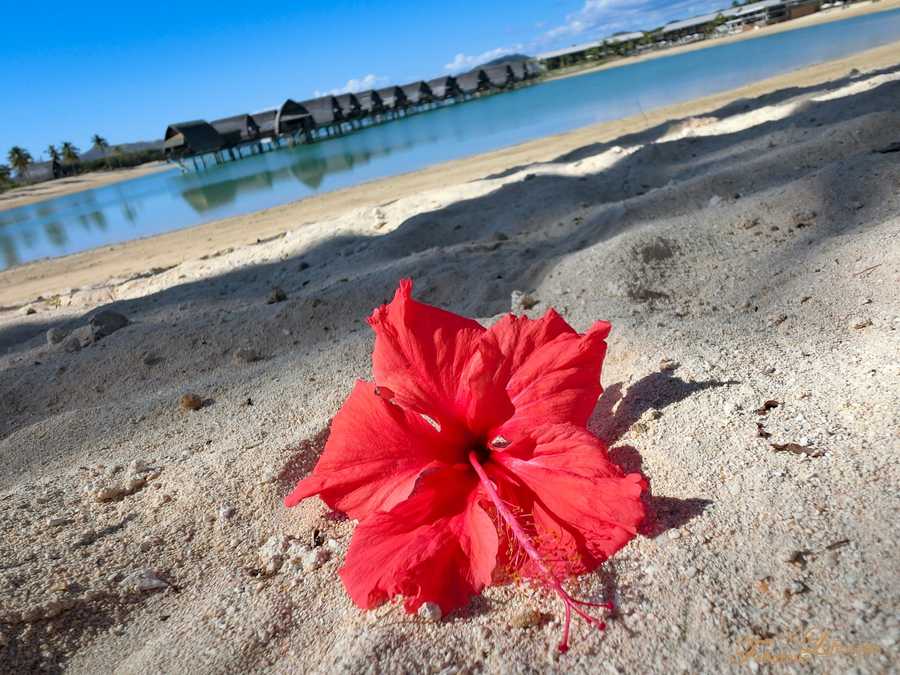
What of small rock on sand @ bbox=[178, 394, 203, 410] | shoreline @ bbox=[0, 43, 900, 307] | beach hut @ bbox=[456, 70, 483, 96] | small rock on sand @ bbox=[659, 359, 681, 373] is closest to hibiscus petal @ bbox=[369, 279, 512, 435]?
small rock on sand @ bbox=[659, 359, 681, 373]

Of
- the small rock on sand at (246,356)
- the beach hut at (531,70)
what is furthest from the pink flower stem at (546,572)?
the beach hut at (531,70)

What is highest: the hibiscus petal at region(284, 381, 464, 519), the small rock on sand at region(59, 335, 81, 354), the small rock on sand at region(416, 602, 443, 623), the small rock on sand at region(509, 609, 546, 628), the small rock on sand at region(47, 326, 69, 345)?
the small rock on sand at region(47, 326, 69, 345)

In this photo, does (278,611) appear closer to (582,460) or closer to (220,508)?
(220,508)

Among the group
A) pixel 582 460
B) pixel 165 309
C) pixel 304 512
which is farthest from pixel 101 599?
pixel 165 309

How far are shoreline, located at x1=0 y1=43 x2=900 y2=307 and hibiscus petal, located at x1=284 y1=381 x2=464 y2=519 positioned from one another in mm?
9287

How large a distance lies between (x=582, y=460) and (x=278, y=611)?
2.30 feet

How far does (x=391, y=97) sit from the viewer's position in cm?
5456

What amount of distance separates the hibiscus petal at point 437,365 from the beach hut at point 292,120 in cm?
4633

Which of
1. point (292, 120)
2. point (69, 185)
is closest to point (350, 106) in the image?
point (292, 120)

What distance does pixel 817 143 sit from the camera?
14.2ft

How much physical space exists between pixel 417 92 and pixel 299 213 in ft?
150

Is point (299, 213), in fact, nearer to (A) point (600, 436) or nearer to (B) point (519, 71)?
(A) point (600, 436)

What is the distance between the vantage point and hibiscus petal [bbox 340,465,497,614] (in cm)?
113

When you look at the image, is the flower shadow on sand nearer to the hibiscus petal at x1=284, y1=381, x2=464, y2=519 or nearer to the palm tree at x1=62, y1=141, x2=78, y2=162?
the hibiscus petal at x1=284, y1=381, x2=464, y2=519
